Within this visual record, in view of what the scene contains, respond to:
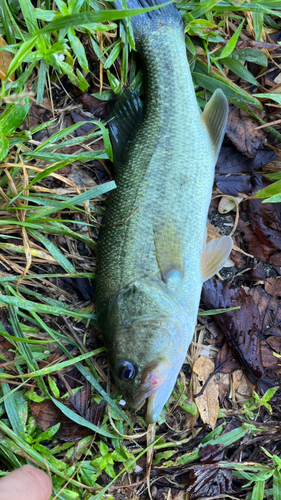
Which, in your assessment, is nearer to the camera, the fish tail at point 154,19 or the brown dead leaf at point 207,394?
the fish tail at point 154,19

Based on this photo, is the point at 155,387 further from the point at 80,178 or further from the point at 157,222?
the point at 80,178

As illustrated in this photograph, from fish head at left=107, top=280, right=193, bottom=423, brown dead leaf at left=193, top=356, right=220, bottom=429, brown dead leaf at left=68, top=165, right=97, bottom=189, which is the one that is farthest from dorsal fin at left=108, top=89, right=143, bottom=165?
brown dead leaf at left=193, top=356, right=220, bottom=429

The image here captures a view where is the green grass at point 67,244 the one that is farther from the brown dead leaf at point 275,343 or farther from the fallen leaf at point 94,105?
the brown dead leaf at point 275,343

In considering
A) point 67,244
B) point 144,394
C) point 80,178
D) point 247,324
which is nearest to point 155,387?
point 144,394

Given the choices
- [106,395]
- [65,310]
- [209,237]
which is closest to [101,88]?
[209,237]

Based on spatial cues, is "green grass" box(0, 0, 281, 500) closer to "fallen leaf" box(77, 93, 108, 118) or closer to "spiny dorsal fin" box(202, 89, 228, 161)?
"fallen leaf" box(77, 93, 108, 118)

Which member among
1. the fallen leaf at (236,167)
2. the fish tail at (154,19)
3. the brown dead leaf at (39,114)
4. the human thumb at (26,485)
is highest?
the fish tail at (154,19)

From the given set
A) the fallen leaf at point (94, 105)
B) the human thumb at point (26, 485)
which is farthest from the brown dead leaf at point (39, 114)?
the human thumb at point (26, 485)

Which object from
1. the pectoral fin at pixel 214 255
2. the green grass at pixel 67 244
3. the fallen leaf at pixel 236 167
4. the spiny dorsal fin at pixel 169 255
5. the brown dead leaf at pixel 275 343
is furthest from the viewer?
the fallen leaf at pixel 236 167
